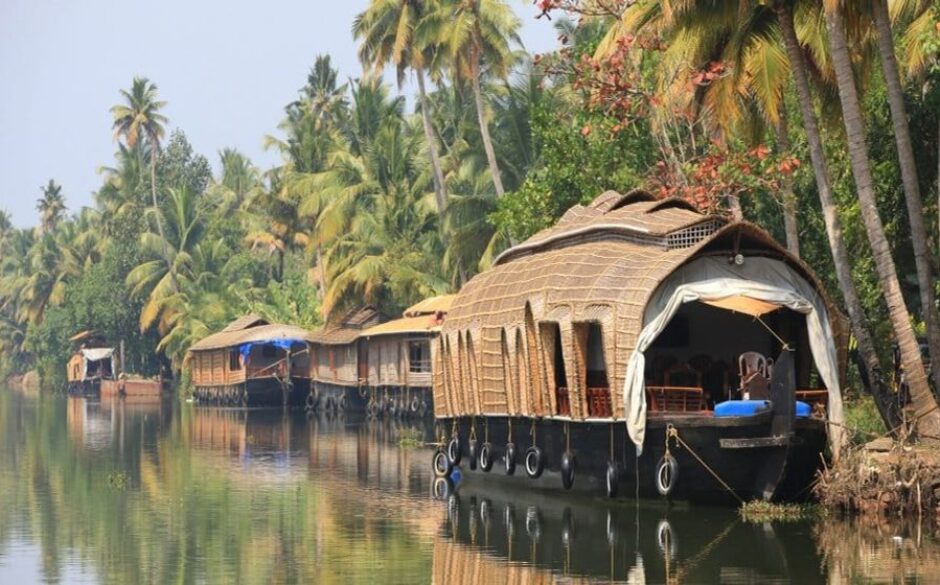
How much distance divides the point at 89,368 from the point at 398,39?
38.2 metres

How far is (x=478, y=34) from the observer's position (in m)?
44.5

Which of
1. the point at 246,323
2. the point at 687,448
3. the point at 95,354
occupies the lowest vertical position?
the point at 687,448

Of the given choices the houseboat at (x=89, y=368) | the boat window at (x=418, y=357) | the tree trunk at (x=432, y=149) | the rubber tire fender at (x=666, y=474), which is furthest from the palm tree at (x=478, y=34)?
the houseboat at (x=89, y=368)

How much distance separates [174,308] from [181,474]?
139ft

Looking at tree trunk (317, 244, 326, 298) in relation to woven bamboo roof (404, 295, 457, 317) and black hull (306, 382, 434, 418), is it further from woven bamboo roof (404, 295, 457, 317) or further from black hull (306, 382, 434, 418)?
woven bamboo roof (404, 295, 457, 317)

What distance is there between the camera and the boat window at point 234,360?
59688 millimetres

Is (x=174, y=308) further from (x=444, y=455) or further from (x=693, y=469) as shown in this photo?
(x=693, y=469)

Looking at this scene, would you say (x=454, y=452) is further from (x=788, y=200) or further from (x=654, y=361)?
(x=788, y=200)

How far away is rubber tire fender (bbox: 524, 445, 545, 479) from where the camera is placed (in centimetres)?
2380

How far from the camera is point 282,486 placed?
27344mm

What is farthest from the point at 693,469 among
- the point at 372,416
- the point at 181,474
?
the point at 372,416

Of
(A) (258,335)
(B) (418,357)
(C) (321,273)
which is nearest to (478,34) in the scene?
(B) (418,357)

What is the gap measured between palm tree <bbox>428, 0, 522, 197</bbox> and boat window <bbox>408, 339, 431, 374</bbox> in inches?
237

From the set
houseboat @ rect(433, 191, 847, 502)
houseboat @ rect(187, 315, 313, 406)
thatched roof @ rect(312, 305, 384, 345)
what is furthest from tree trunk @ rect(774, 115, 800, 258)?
houseboat @ rect(187, 315, 313, 406)
